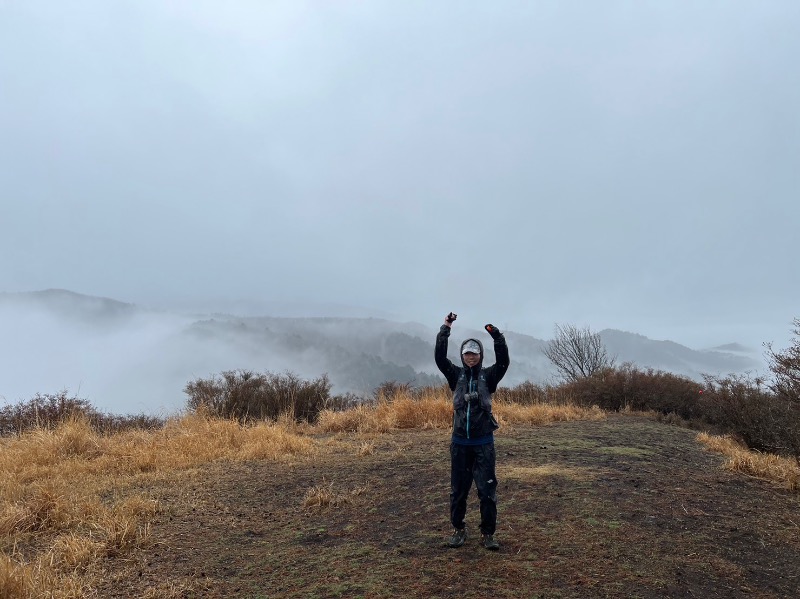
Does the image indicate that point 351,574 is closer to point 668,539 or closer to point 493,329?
point 493,329

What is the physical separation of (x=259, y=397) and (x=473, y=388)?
Answer: 31.8 feet

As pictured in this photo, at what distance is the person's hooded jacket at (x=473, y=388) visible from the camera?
4.36 m

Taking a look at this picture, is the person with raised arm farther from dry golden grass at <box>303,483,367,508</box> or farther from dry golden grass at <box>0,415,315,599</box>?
dry golden grass at <box>0,415,315,599</box>

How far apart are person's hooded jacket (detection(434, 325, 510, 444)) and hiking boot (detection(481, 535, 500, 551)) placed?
2.30 feet

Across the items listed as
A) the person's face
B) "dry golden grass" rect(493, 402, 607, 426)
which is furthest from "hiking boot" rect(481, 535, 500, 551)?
"dry golden grass" rect(493, 402, 607, 426)

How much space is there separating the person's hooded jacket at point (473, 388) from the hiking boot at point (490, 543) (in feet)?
2.30

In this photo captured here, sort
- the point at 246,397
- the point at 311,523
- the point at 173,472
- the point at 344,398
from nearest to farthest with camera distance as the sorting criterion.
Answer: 1. the point at 311,523
2. the point at 173,472
3. the point at 246,397
4. the point at 344,398

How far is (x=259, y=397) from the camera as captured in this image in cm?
1320

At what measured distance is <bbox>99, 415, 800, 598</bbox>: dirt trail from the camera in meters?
3.63

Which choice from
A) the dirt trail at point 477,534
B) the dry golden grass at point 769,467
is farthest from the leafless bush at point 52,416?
the dry golden grass at point 769,467

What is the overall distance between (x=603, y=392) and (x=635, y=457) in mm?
9073

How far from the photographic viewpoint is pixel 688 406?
15000 mm

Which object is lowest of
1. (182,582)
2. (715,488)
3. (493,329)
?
(182,582)

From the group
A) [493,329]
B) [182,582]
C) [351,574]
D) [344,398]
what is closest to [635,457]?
[493,329]
